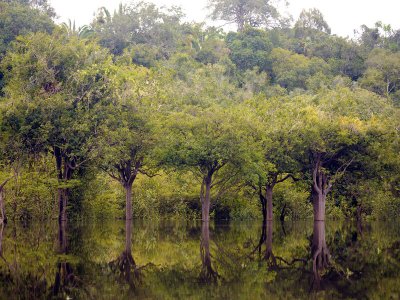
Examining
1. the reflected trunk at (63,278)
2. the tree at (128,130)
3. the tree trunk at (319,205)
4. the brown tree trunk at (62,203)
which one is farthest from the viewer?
the tree trunk at (319,205)

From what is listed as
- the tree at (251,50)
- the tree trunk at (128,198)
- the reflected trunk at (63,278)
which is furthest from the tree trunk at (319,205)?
the tree at (251,50)

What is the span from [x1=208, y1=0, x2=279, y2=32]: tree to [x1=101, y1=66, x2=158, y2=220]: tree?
73918 mm

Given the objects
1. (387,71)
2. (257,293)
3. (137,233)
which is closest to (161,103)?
(137,233)

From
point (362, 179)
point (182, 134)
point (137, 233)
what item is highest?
point (182, 134)

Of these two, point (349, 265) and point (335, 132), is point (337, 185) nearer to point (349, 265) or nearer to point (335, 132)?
point (335, 132)

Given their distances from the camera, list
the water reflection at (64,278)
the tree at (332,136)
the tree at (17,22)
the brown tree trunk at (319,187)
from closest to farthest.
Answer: the water reflection at (64,278) < the tree at (332,136) < the brown tree trunk at (319,187) < the tree at (17,22)

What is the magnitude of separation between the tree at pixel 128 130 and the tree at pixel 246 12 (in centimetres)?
7392

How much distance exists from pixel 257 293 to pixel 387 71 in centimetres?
6621

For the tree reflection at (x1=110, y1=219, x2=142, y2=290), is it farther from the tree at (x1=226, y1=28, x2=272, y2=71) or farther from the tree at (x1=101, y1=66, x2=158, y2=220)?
the tree at (x1=226, y1=28, x2=272, y2=71)

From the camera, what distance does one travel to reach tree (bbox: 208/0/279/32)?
354 feet

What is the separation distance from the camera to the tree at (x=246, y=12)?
354 ft

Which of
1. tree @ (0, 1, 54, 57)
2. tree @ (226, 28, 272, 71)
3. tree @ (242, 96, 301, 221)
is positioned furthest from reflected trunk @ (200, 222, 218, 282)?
tree @ (226, 28, 272, 71)

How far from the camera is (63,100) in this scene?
32500 millimetres

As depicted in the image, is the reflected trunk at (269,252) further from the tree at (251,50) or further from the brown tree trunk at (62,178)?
the tree at (251,50)
